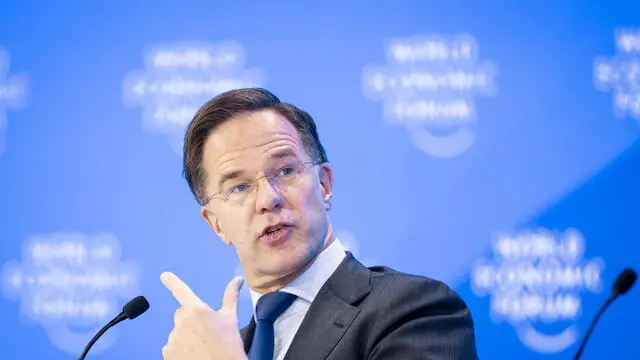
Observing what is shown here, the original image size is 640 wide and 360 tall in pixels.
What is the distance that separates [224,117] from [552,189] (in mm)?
1520

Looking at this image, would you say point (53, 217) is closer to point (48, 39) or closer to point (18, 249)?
point (18, 249)

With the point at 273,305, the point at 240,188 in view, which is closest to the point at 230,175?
the point at 240,188

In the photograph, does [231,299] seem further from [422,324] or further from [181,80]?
[181,80]

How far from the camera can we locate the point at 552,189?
3203 mm

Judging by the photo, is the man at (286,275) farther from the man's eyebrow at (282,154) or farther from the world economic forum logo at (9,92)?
the world economic forum logo at (9,92)

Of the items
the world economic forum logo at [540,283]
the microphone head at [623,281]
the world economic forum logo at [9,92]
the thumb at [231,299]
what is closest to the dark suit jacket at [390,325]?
the thumb at [231,299]

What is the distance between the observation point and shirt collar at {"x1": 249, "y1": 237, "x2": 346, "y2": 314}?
2.11 m

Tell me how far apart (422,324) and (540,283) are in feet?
4.85

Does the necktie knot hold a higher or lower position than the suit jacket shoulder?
higher

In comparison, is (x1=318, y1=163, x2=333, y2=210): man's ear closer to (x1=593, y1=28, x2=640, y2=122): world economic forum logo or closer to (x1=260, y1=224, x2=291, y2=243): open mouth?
(x1=260, y1=224, x2=291, y2=243): open mouth

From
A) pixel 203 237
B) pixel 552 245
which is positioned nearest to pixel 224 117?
pixel 203 237

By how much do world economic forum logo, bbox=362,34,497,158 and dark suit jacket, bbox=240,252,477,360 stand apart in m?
1.40

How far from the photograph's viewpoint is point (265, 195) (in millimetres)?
2109

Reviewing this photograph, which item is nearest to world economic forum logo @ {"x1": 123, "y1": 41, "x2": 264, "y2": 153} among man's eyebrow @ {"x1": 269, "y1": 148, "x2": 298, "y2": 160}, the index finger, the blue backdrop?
the blue backdrop
